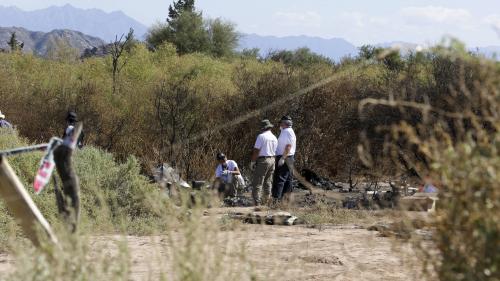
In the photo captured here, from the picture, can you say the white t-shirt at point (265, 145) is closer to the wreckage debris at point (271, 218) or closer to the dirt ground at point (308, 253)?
the wreckage debris at point (271, 218)

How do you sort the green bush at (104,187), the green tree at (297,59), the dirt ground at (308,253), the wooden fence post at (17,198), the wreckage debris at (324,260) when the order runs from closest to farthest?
the wooden fence post at (17,198), the dirt ground at (308,253), the wreckage debris at (324,260), the green bush at (104,187), the green tree at (297,59)

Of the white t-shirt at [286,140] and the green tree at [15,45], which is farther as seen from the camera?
the green tree at [15,45]

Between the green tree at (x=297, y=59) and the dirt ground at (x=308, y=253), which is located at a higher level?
the green tree at (x=297, y=59)

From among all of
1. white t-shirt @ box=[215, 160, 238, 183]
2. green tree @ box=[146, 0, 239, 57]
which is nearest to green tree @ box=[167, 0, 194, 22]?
green tree @ box=[146, 0, 239, 57]

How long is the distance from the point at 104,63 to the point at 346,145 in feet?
40.7

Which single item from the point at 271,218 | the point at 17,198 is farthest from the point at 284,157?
the point at 17,198

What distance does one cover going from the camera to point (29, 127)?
18.7m

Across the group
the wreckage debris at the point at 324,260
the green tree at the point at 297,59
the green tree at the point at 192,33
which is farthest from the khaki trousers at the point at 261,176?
the green tree at the point at 192,33

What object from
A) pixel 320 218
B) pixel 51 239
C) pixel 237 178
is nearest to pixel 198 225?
pixel 51 239

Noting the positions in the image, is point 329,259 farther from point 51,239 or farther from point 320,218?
point 51,239

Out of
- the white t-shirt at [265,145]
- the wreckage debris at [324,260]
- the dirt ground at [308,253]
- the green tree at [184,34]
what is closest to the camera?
the dirt ground at [308,253]

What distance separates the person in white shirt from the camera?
13.2 meters

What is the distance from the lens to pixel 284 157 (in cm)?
1316

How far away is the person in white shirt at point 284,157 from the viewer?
13.2 meters
